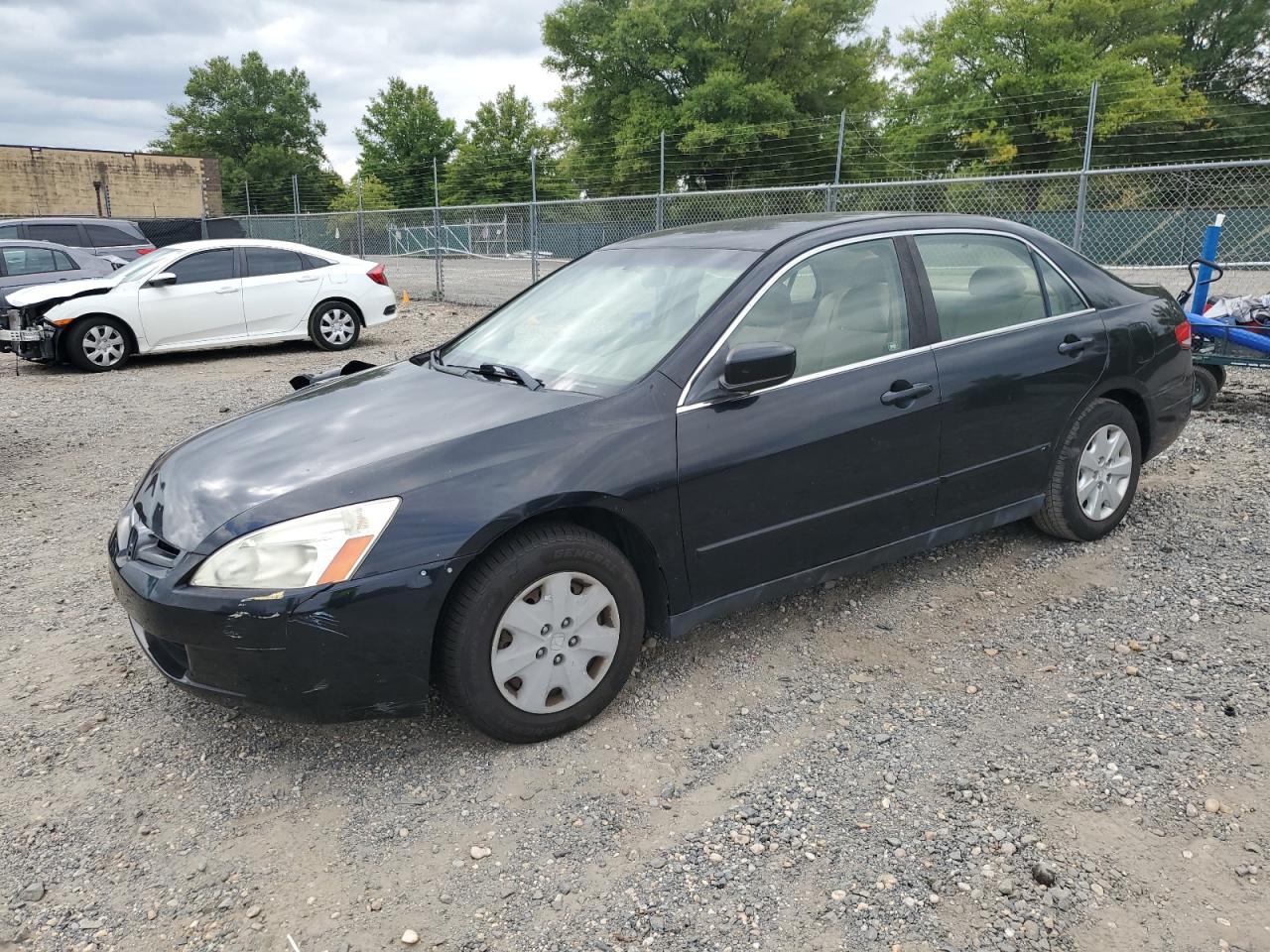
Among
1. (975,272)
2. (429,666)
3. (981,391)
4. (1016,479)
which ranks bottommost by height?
(429,666)

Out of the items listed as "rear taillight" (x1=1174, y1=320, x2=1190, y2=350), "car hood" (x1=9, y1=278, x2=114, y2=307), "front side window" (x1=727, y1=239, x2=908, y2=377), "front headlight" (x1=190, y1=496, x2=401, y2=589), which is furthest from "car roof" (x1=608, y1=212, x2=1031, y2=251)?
"car hood" (x1=9, y1=278, x2=114, y2=307)

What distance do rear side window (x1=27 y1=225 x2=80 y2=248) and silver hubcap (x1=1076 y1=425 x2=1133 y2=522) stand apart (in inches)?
621

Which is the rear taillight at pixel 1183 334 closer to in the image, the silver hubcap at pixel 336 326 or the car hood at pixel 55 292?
the silver hubcap at pixel 336 326

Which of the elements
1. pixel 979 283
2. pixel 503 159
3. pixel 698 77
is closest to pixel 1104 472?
pixel 979 283

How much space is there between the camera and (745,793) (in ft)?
9.21

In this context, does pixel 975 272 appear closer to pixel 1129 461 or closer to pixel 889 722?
pixel 1129 461

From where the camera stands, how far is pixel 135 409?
8.59 metres

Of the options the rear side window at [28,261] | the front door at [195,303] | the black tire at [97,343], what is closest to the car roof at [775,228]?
the front door at [195,303]

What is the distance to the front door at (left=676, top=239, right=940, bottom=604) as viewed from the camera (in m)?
3.22

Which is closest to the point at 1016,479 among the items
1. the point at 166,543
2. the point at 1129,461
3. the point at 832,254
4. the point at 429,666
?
the point at 1129,461

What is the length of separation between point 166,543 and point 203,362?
935 cm

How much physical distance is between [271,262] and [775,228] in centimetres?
927

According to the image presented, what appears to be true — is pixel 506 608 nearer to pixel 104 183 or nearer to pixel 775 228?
pixel 775 228

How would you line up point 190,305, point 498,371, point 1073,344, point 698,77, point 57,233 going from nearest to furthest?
point 498,371 → point 1073,344 → point 190,305 → point 57,233 → point 698,77
